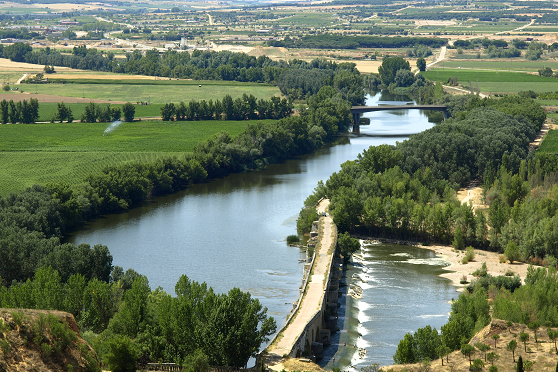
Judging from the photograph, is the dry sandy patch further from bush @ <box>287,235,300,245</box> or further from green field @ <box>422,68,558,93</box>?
bush @ <box>287,235,300,245</box>

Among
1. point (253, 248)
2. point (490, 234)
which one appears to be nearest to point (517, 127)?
point (490, 234)

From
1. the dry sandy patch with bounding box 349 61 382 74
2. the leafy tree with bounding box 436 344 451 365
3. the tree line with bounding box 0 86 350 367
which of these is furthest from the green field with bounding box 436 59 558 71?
the leafy tree with bounding box 436 344 451 365

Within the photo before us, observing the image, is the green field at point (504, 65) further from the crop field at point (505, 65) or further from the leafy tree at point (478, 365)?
the leafy tree at point (478, 365)

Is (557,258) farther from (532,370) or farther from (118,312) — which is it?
(118,312)

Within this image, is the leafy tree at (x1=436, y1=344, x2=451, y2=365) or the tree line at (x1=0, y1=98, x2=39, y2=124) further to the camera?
the tree line at (x1=0, y1=98, x2=39, y2=124)

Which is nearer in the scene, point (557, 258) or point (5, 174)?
point (557, 258)

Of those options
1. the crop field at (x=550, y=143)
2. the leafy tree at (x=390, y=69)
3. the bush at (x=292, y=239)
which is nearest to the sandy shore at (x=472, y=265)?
the bush at (x=292, y=239)
